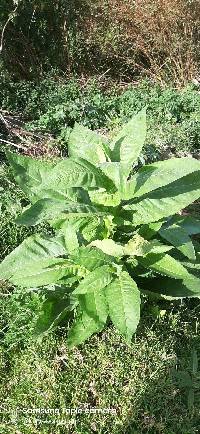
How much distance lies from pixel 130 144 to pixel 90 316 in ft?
2.79

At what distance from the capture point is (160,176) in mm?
2338

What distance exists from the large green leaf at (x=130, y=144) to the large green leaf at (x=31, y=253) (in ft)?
1.81

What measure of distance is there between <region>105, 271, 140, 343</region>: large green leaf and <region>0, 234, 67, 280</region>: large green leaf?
36cm

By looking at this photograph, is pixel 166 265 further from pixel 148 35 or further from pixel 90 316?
pixel 148 35

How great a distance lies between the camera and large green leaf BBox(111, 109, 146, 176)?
243 centimetres

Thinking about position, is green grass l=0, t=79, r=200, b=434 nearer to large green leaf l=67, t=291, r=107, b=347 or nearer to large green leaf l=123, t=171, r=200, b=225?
large green leaf l=67, t=291, r=107, b=347

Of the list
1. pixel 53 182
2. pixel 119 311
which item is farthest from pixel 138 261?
pixel 53 182

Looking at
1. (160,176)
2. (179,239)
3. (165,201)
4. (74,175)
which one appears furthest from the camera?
(179,239)

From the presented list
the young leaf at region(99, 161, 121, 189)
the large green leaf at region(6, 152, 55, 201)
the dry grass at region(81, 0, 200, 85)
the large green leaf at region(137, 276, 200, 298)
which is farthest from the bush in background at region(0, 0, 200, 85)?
the young leaf at region(99, 161, 121, 189)

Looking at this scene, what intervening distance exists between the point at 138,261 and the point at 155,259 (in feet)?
0.30

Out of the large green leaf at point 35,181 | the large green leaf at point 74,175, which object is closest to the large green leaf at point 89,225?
the large green leaf at point 35,181

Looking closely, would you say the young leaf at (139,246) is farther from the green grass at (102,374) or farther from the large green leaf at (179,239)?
the green grass at (102,374)

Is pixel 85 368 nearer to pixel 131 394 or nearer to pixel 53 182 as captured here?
pixel 131 394

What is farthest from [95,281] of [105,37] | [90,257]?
[105,37]
